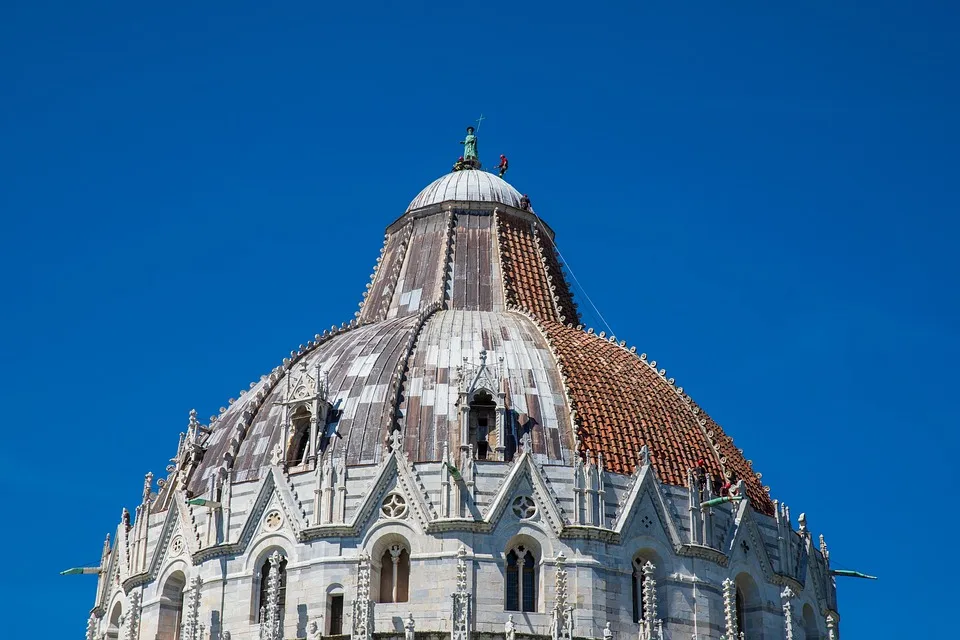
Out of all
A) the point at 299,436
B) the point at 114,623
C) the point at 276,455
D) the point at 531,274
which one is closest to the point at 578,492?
the point at 299,436

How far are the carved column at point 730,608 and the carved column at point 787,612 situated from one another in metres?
2.57

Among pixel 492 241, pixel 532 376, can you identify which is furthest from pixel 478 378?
pixel 492 241

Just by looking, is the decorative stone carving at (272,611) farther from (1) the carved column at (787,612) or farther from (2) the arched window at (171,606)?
(1) the carved column at (787,612)

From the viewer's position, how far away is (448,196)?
82938 mm

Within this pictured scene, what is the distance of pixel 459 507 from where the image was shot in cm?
6550

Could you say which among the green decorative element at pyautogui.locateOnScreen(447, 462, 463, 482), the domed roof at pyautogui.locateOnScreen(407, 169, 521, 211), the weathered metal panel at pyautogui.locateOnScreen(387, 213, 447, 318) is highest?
the domed roof at pyautogui.locateOnScreen(407, 169, 521, 211)

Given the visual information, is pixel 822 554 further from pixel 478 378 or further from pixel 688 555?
pixel 478 378

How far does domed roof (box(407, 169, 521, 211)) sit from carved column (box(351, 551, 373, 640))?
2343 centimetres

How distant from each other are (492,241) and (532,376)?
11.9 metres

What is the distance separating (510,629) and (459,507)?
501 centimetres

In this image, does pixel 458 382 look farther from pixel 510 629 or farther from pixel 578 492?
pixel 510 629

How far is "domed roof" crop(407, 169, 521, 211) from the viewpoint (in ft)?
272

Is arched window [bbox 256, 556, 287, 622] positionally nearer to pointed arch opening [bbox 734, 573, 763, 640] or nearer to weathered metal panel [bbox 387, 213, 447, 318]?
weathered metal panel [bbox 387, 213, 447, 318]

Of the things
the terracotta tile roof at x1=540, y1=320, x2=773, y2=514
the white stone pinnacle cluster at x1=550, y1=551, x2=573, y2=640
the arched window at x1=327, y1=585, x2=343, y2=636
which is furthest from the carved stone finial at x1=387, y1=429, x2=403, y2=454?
the white stone pinnacle cluster at x1=550, y1=551, x2=573, y2=640
